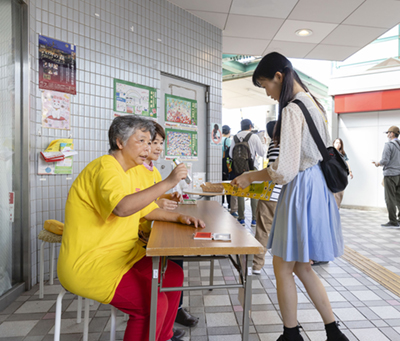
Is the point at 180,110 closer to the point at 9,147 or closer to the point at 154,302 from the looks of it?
the point at 9,147

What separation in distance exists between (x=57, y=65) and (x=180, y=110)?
5.12 ft

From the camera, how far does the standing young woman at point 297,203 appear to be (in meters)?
1.38

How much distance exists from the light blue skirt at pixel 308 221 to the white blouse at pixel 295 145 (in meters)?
0.08

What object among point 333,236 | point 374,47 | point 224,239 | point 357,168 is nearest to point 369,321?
point 333,236

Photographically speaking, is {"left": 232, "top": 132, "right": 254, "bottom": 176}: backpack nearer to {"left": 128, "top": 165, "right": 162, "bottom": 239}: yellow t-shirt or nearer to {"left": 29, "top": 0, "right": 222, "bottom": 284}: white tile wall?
{"left": 29, "top": 0, "right": 222, "bottom": 284}: white tile wall

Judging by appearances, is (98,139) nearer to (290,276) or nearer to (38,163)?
(38,163)

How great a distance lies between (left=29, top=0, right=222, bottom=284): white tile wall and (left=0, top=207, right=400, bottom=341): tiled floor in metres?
0.53

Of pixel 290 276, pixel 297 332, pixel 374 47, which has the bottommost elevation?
pixel 297 332

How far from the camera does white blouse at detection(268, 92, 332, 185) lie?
137cm

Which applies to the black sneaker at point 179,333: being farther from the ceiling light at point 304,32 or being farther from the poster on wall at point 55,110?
the ceiling light at point 304,32

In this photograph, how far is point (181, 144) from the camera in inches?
149

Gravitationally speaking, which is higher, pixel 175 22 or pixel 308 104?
pixel 175 22

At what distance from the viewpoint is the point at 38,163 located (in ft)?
8.04

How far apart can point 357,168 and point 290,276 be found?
626 cm
